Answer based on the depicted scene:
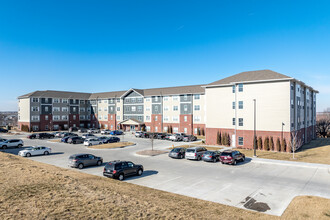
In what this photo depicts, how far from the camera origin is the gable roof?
35.5 meters

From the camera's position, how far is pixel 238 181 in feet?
63.2

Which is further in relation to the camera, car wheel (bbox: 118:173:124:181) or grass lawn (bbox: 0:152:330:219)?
car wheel (bbox: 118:173:124:181)

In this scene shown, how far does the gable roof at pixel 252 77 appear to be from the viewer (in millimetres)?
35469

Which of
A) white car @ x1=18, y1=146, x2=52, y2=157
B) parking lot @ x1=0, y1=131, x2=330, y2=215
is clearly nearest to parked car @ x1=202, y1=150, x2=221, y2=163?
parking lot @ x1=0, y1=131, x2=330, y2=215

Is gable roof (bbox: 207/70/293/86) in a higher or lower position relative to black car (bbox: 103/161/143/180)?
higher

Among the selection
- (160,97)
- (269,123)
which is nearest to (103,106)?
(160,97)

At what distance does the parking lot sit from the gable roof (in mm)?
14720

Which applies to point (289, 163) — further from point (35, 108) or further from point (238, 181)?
point (35, 108)

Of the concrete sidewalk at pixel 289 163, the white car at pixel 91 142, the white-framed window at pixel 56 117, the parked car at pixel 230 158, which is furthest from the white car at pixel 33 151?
the white-framed window at pixel 56 117

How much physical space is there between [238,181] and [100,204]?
12220 mm

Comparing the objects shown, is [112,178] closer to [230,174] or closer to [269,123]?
[230,174]

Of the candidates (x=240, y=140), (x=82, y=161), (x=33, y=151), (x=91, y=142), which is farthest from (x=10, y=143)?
(x=240, y=140)

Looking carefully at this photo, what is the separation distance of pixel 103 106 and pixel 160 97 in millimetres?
24466

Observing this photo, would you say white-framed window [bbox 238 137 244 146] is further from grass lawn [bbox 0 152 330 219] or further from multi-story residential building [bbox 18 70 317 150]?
grass lawn [bbox 0 152 330 219]
